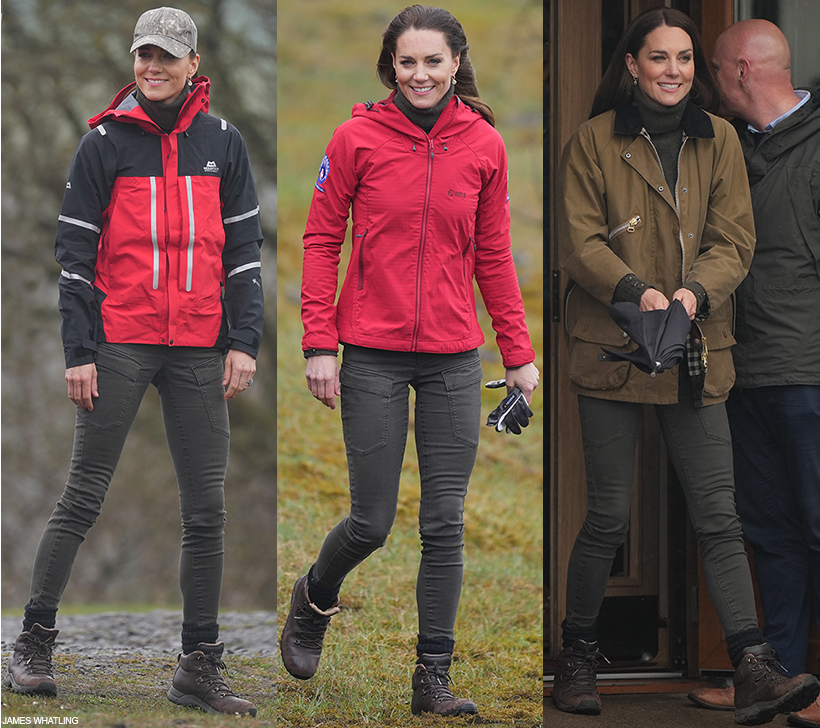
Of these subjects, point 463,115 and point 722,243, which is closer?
point 463,115

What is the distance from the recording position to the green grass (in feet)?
9.43

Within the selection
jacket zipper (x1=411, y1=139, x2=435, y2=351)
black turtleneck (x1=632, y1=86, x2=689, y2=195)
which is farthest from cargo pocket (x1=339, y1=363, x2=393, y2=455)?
black turtleneck (x1=632, y1=86, x2=689, y2=195)

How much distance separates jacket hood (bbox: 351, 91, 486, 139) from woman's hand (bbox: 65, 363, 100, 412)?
0.95 meters

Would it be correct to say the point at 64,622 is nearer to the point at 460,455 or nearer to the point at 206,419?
the point at 206,419

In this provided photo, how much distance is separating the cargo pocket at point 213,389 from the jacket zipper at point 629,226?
3.91 ft

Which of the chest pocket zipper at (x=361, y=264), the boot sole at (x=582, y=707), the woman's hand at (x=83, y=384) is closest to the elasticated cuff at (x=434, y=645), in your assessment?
the boot sole at (x=582, y=707)

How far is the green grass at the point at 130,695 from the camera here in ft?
9.43

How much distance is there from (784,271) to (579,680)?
53.8 inches

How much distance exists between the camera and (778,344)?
11.1 feet

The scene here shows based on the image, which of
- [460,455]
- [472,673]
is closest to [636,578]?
[472,673]

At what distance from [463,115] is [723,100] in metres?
1.08

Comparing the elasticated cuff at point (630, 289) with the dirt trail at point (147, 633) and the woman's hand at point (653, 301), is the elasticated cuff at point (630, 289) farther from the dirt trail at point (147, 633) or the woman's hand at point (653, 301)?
the dirt trail at point (147, 633)

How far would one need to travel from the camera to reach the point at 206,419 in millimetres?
2975

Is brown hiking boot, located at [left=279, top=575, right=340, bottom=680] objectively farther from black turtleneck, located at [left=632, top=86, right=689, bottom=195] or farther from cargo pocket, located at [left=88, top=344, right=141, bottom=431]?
black turtleneck, located at [left=632, top=86, right=689, bottom=195]
